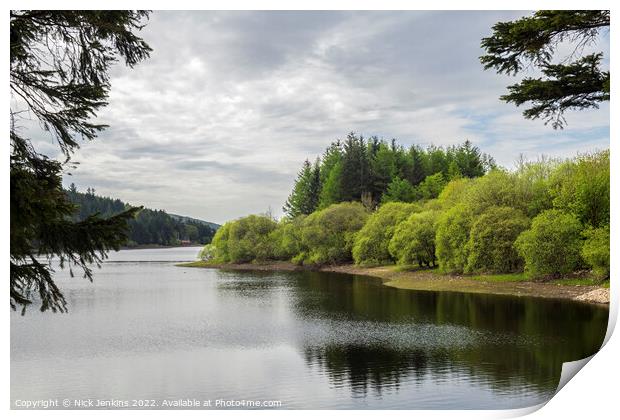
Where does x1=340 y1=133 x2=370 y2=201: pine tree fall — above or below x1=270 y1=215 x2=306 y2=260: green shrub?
above

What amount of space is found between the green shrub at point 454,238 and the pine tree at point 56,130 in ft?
74.5

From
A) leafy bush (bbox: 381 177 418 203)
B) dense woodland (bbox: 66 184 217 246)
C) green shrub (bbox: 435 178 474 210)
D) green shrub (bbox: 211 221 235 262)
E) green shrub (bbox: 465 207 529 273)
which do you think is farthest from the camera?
green shrub (bbox: 211 221 235 262)

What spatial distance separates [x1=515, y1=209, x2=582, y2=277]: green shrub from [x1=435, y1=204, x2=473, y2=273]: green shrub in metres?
4.02

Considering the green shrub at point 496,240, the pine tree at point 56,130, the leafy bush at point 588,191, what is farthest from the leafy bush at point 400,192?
the pine tree at point 56,130

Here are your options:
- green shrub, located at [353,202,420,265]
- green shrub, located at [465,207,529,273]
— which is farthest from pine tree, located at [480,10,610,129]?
green shrub, located at [353,202,420,265]

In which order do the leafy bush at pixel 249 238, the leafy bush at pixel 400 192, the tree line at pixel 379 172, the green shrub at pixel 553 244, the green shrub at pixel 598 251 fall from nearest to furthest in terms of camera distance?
the green shrub at pixel 598 251 < the green shrub at pixel 553 244 < the leafy bush at pixel 400 192 < the tree line at pixel 379 172 < the leafy bush at pixel 249 238

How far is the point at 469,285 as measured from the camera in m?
26.2

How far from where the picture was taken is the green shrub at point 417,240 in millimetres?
32438

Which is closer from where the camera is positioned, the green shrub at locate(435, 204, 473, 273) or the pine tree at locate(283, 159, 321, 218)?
the green shrub at locate(435, 204, 473, 273)

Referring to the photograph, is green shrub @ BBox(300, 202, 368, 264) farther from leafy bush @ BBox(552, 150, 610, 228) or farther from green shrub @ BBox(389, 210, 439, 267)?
leafy bush @ BBox(552, 150, 610, 228)

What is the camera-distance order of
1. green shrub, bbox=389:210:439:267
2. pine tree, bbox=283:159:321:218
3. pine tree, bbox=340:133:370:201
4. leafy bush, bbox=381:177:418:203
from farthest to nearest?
pine tree, bbox=283:159:321:218
pine tree, bbox=340:133:370:201
leafy bush, bbox=381:177:418:203
green shrub, bbox=389:210:439:267

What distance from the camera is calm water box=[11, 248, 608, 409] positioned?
1035cm

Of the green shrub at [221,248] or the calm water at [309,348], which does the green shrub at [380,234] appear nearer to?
the green shrub at [221,248]
